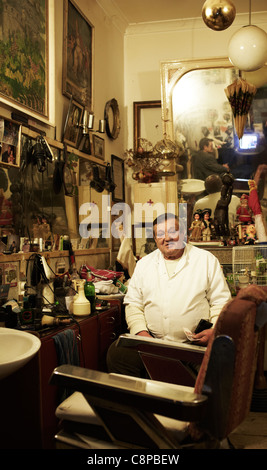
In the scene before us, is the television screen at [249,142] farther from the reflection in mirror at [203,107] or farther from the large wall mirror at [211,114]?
the reflection in mirror at [203,107]

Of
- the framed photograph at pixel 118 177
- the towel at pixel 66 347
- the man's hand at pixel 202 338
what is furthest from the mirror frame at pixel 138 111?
the towel at pixel 66 347

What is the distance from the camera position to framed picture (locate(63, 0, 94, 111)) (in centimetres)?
376

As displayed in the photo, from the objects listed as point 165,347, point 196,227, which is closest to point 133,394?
point 165,347

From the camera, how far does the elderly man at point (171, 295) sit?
9.20 ft

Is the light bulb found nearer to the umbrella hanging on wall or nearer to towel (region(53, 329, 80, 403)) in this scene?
the umbrella hanging on wall

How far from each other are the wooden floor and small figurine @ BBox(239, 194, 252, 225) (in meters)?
2.00

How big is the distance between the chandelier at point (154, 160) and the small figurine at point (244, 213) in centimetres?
78

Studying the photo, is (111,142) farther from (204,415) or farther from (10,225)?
(204,415)

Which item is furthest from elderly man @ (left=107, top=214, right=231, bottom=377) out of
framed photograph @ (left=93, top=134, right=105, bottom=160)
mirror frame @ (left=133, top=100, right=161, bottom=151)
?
mirror frame @ (left=133, top=100, right=161, bottom=151)

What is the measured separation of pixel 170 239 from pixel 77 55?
2.12m

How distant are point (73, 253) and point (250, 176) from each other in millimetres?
2274

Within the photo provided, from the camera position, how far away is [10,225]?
2826 millimetres

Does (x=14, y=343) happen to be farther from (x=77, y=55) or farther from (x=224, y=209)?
(x=224, y=209)

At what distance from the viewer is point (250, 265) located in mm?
4152
